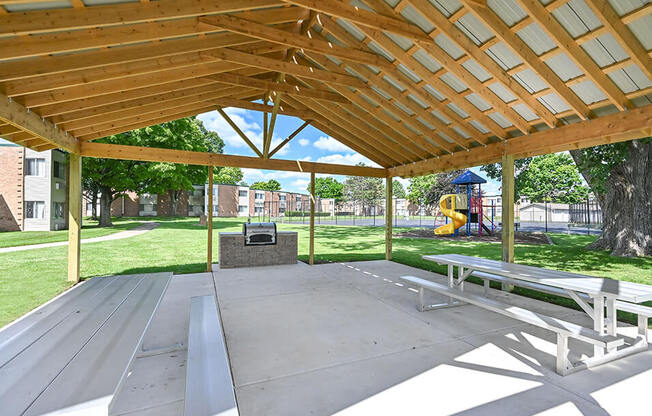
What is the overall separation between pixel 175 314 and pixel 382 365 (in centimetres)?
301

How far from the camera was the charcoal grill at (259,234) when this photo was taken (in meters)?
7.81

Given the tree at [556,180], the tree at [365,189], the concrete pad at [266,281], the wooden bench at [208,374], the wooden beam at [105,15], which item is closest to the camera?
the wooden bench at [208,374]

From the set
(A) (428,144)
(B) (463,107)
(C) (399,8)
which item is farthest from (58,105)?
(A) (428,144)

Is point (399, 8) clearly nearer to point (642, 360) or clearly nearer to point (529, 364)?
point (529, 364)

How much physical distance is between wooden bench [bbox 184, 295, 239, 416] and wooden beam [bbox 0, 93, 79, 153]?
3.40 meters

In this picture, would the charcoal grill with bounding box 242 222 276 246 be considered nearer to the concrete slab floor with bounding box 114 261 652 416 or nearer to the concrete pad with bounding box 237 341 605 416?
the concrete slab floor with bounding box 114 261 652 416

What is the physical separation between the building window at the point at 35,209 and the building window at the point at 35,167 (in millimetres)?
1594

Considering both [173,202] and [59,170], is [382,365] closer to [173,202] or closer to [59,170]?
[59,170]

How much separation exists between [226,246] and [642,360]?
7375 millimetres

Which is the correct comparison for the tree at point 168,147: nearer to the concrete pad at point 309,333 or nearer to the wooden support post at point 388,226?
the wooden support post at point 388,226

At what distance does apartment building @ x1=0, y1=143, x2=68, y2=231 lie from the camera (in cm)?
1571

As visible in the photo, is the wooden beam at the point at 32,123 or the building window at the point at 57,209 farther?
the building window at the point at 57,209

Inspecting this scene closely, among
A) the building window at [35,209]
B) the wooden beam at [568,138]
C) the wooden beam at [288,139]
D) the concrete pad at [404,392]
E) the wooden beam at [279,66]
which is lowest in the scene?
the concrete pad at [404,392]

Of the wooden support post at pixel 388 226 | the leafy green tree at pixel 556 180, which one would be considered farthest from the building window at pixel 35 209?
the leafy green tree at pixel 556 180
